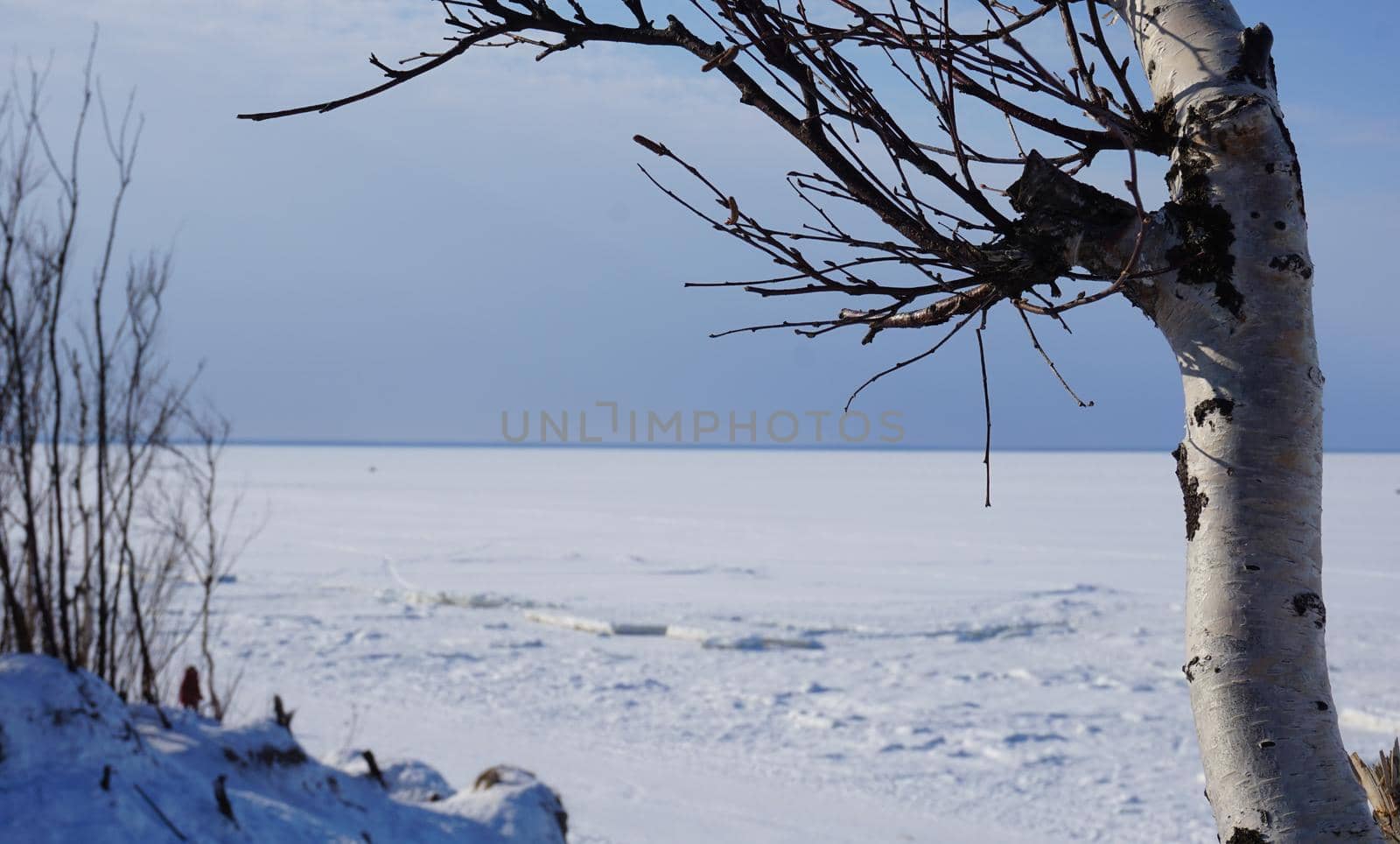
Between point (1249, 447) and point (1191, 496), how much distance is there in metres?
0.11

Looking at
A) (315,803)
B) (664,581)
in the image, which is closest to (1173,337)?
(315,803)

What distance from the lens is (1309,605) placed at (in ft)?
4.55

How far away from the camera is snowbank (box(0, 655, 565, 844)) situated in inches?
124

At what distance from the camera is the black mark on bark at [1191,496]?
4.80ft

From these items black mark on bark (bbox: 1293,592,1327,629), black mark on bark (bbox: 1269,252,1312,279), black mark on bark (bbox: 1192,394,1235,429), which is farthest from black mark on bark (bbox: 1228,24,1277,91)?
black mark on bark (bbox: 1293,592,1327,629)

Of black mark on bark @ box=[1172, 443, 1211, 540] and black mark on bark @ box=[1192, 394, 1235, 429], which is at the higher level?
black mark on bark @ box=[1192, 394, 1235, 429]

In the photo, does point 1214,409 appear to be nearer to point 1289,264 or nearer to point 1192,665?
point 1289,264

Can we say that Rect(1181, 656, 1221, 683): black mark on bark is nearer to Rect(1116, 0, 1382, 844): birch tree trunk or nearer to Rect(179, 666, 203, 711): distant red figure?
Rect(1116, 0, 1382, 844): birch tree trunk

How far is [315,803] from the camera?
156 inches

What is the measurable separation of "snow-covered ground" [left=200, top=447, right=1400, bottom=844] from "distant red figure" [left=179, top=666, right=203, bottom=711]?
2.70 feet

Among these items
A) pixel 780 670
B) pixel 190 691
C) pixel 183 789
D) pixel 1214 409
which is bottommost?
pixel 780 670

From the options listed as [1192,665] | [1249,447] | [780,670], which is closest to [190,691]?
[1192,665]

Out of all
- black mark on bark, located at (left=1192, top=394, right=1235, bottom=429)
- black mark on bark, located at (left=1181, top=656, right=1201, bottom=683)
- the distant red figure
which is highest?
black mark on bark, located at (left=1192, top=394, right=1235, bottom=429)

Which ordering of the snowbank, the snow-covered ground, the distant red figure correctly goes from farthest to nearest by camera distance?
1. the snow-covered ground
2. the distant red figure
3. the snowbank
